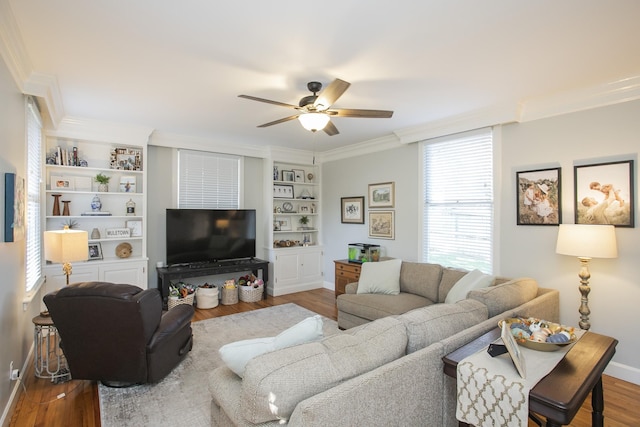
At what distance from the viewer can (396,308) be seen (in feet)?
11.4

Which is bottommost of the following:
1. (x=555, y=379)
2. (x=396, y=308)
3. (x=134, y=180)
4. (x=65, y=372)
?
(x=65, y=372)

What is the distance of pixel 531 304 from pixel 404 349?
63.9 inches

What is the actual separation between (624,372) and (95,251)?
6053mm

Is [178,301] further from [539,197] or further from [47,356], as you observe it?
[539,197]

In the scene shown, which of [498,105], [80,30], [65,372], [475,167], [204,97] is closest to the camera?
[80,30]

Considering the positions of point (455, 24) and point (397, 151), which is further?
point (397, 151)

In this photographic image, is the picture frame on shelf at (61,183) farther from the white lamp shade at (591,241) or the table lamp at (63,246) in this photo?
the white lamp shade at (591,241)

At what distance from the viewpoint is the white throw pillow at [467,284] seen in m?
3.30

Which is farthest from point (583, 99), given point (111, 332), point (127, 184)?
point (127, 184)

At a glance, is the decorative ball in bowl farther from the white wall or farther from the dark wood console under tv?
the dark wood console under tv

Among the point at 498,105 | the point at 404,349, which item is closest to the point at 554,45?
the point at 498,105

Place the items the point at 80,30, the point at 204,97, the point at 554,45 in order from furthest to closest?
the point at 204,97 < the point at 554,45 < the point at 80,30

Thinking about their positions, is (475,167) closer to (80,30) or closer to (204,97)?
(204,97)

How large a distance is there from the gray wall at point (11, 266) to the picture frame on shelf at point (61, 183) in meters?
1.47
